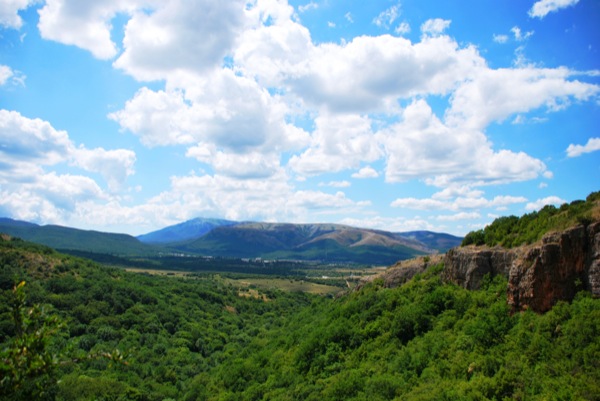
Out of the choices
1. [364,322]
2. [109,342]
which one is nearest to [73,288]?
[109,342]

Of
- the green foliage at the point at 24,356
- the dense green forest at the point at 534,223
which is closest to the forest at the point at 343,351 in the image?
the green foliage at the point at 24,356

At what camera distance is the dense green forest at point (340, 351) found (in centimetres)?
1167

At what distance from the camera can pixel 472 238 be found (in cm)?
3666

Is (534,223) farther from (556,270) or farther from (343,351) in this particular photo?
(343,351)

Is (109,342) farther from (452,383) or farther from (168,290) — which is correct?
(452,383)

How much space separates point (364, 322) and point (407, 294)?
17.7ft

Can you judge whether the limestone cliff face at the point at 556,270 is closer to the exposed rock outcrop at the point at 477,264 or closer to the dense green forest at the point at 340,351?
the dense green forest at the point at 340,351

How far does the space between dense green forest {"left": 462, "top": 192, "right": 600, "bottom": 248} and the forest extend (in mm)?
609

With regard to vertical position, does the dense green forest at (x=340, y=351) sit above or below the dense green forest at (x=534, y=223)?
below

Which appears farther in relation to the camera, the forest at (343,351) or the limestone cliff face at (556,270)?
the limestone cliff face at (556,270)

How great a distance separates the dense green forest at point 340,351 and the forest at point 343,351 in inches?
3.3

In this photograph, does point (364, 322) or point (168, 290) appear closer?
point (364, 322)

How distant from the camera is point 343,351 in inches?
1471

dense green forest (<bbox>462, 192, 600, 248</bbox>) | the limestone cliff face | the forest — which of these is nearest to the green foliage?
the forest
